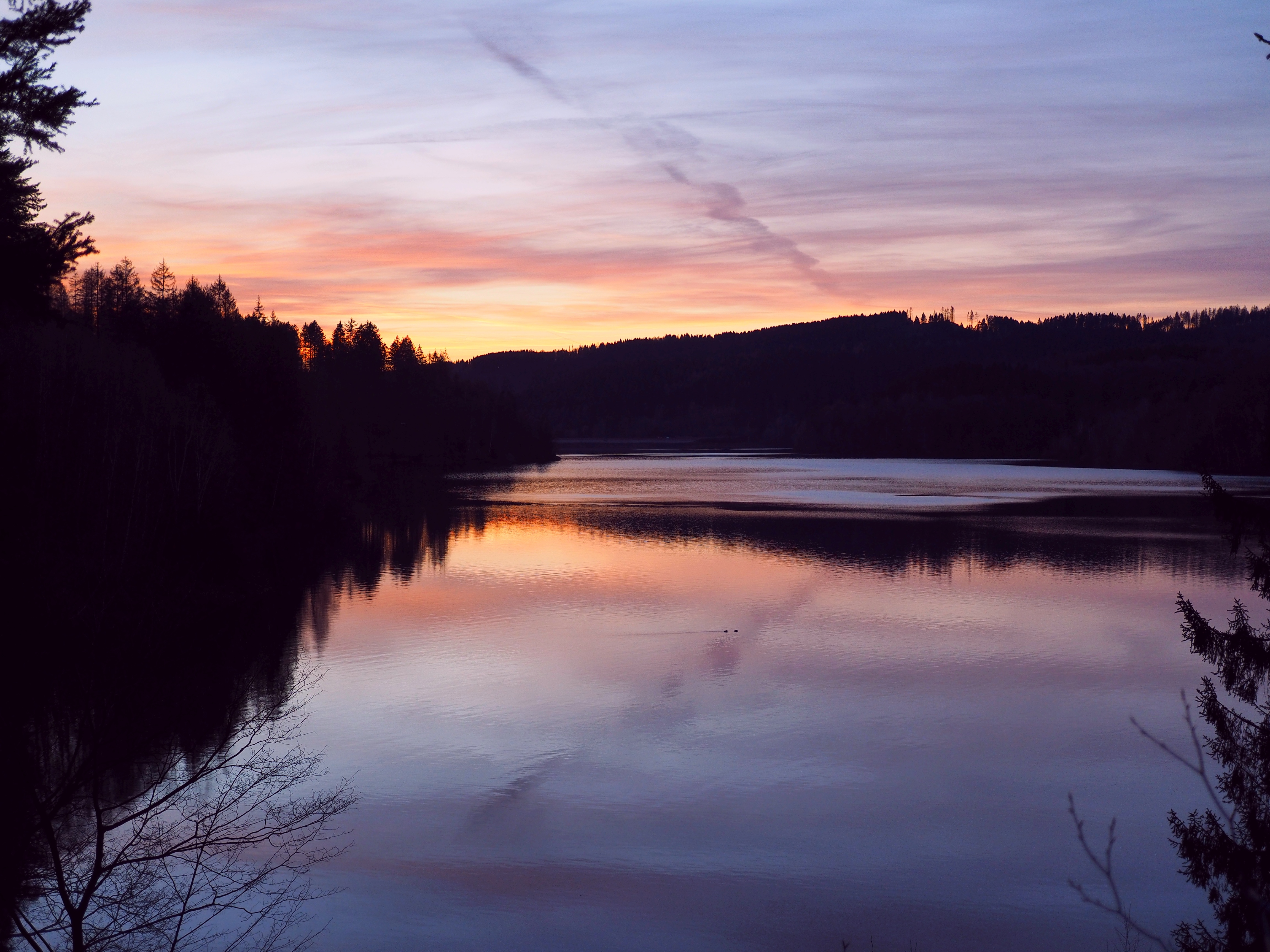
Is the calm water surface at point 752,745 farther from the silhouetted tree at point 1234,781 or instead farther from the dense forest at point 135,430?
the dense forest at point 135,430

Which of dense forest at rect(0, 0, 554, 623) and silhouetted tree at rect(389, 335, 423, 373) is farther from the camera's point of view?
silhouetted tree at rect(389, 335, 423, 373)

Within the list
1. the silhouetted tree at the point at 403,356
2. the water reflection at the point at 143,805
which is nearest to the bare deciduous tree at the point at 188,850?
the water reflection at the point at 143,805

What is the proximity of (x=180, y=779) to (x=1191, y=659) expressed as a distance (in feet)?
51.3

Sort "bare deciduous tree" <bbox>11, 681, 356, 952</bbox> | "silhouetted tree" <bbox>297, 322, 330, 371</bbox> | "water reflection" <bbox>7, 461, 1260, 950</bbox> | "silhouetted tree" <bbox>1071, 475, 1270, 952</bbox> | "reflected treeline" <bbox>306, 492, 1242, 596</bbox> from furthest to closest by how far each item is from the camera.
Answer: "silhouetted tree" <bbox>297, 322, 330, 371</bbox> < "reflected treeline" <bbox>306, 492, 1242, 596</bbox> < "water reflection" <bbox>7, 461, 1260, 950</bbox> < "silhouetted tree" <bbox>1071, 475, 1270, 952</bbox> < "bare deciduous tree" <bbox>11, 681, 356, 952</bbox>

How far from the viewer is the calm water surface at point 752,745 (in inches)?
366

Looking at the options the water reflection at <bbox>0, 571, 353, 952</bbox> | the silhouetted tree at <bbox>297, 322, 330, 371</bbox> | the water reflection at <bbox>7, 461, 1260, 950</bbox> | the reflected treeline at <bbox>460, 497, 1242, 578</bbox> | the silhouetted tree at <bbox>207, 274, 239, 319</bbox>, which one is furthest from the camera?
the silhouetted tree at <bbox>297, 322, 330, 371</bbox>

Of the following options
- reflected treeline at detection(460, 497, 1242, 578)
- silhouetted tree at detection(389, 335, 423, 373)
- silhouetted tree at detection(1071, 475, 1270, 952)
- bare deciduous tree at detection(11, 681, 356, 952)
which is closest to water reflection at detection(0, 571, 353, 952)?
bare deciduous tree at detection(11, 681, 356, 952)

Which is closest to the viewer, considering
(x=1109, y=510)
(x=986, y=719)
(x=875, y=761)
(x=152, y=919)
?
(x=152, y=919)

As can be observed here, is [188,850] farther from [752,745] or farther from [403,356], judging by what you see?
[403,356]

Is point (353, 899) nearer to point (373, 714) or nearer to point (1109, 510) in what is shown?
point (373, 714)

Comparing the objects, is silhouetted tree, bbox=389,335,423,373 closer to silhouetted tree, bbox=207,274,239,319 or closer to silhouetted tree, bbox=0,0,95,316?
silhouetted tree, bbox=207,274,239,319

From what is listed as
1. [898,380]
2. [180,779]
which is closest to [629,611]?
[180,779]

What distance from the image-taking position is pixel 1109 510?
47125mm

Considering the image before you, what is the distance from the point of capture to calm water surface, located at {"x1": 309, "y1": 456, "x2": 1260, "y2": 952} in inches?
366
